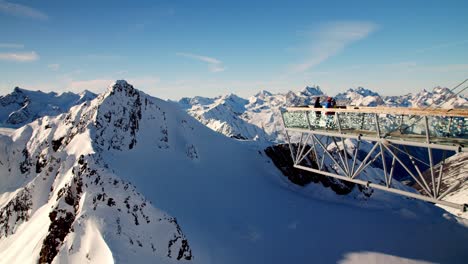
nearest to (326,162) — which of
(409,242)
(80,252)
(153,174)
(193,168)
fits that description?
(409,242)

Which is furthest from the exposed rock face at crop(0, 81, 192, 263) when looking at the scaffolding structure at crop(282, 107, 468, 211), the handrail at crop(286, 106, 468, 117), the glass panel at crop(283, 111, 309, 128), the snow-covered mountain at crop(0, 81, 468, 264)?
the handrail at crop(286, 106, 468, 117)

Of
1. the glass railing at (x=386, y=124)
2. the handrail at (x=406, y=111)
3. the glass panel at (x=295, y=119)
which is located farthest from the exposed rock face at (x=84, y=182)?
the handrail at (x=406, y=111)

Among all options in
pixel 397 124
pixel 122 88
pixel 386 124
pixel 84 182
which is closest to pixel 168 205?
pixel 84 182

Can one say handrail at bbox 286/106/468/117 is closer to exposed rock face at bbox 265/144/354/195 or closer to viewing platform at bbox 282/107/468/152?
viewing platform at bbox 282/107/468/152

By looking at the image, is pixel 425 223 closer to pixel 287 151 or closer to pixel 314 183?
pixel 314 183

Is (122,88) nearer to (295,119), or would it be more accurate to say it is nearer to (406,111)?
(295,119)

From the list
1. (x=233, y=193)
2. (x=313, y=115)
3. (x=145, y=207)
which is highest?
(x=313, y=115)

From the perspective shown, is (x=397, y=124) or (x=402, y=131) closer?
(x=402, y=131)

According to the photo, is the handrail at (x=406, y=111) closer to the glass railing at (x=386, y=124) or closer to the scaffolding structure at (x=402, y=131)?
the scaffolding structure at (x=402, y=131)

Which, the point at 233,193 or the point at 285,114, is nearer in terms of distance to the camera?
the point at 285,114
